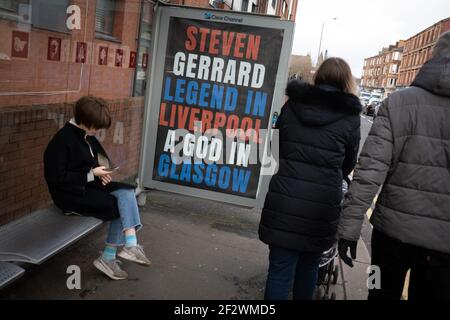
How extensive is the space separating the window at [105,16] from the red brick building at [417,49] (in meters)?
70.7

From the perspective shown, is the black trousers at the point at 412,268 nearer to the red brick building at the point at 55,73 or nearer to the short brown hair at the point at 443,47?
the short brown hair at the point at 443,47

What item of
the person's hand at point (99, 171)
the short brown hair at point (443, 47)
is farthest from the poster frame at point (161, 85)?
the short brown hair at point (443, 47)

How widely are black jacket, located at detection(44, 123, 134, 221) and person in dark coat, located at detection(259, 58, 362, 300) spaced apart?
122 cm

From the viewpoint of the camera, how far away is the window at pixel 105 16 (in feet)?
14.6

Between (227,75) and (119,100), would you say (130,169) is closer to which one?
(119,100)

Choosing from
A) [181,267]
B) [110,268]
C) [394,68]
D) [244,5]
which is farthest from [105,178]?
[394,68]

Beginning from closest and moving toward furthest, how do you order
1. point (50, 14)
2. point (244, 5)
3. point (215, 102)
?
1. point (50, 14)
2. point (215, 102)
3. point (244, 5)

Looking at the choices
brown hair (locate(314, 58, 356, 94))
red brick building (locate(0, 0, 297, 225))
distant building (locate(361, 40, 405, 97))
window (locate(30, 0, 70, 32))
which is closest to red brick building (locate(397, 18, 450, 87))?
distant building (locate(361, 40, 405, 97))

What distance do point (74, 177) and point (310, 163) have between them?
5.27 feet

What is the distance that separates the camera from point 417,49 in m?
80.6

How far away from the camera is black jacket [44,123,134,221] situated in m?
3.06

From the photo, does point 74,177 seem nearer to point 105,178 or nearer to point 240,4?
point 105,178

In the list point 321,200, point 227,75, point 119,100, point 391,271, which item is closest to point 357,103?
point 321,200
